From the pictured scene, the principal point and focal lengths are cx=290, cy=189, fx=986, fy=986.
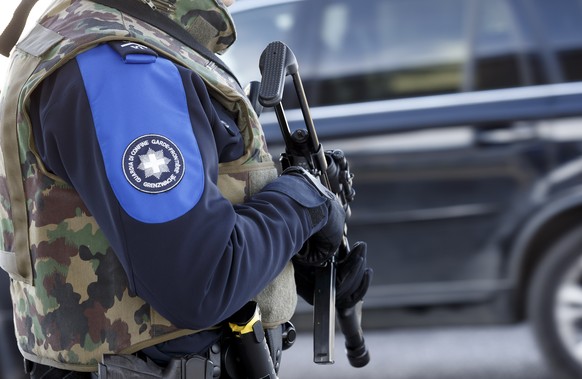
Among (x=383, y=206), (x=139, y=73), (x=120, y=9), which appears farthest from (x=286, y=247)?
→ (x=383, y=206)

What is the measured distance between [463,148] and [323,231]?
216cm

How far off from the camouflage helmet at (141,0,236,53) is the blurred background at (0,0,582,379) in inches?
84.1

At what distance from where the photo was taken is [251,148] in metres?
1.62

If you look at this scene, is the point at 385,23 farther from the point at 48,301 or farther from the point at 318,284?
the point at 48,301

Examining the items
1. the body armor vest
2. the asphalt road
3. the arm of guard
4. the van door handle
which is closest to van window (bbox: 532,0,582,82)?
the van door handle

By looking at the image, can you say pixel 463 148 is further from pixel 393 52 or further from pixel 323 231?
pixel 323 231

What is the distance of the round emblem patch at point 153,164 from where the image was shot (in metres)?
1.39

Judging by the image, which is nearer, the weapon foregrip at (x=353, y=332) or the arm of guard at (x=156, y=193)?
→ the arm of guard at (x=156, y=193)

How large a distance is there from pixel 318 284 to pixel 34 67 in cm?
70

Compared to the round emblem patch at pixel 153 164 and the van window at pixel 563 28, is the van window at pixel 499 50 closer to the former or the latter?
the van window at pixel 563 28

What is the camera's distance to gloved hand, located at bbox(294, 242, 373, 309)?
6.33ft

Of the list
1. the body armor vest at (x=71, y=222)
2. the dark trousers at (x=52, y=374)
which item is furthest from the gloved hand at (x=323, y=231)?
the dark trousers at (x=52, y=374)

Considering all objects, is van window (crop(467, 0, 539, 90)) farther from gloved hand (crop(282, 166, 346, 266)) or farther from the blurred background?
gloved hand (crop(282, 166, 346, 266))

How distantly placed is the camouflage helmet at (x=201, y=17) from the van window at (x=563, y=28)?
7.83ft
